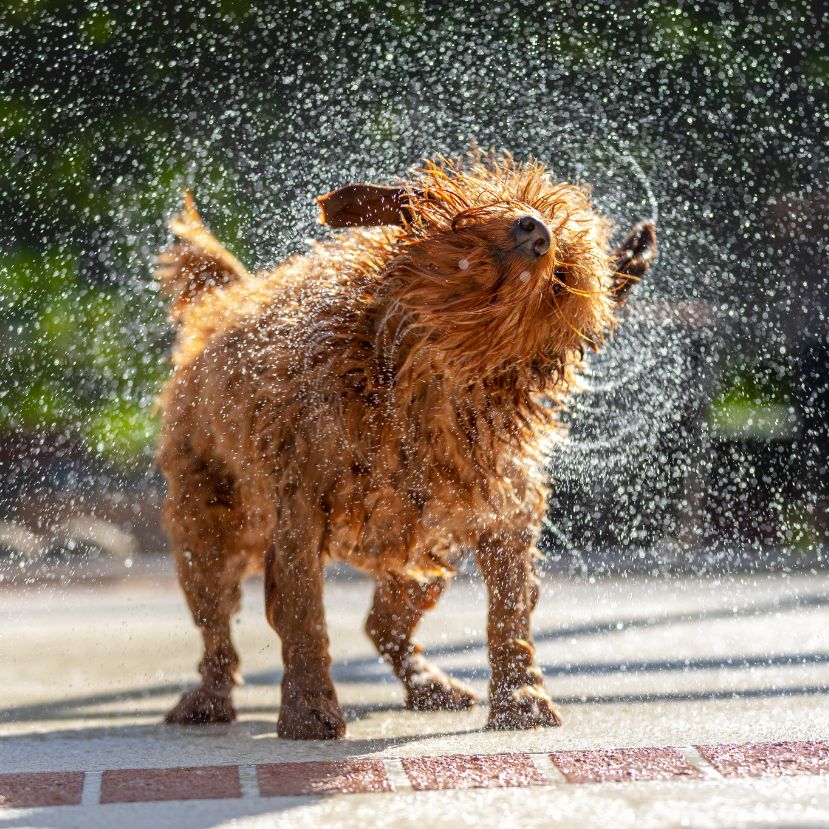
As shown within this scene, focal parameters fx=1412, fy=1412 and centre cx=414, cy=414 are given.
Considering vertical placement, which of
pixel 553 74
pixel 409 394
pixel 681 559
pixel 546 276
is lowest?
→ pixel 681 559

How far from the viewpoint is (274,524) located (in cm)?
462

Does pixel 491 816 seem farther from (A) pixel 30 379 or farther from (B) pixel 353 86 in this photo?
(A) pixel 30 379

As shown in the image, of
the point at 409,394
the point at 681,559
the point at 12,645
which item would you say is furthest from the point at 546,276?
the point at 681,559

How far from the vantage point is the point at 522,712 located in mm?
4410

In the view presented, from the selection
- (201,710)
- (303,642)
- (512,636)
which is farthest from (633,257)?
(201,710)

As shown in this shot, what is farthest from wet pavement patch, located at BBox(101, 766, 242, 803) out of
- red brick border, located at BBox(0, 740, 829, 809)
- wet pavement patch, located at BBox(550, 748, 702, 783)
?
wet pavement patch, located at BBox(550, 748, 702, 783)

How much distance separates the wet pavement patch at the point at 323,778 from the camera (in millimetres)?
3418

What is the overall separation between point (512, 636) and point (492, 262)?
1.36 metres

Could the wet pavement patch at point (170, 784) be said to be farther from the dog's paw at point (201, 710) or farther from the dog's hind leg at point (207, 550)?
the dog's hind leg at point (207, 550)

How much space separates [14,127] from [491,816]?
9.50 metres

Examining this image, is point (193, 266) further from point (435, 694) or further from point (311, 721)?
point (311, 721)

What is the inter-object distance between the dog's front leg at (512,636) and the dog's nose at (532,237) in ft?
3.95

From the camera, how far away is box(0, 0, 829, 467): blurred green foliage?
33.4 feet

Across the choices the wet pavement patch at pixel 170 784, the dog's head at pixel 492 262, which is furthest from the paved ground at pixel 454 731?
the dog's head at pixel 492 262
